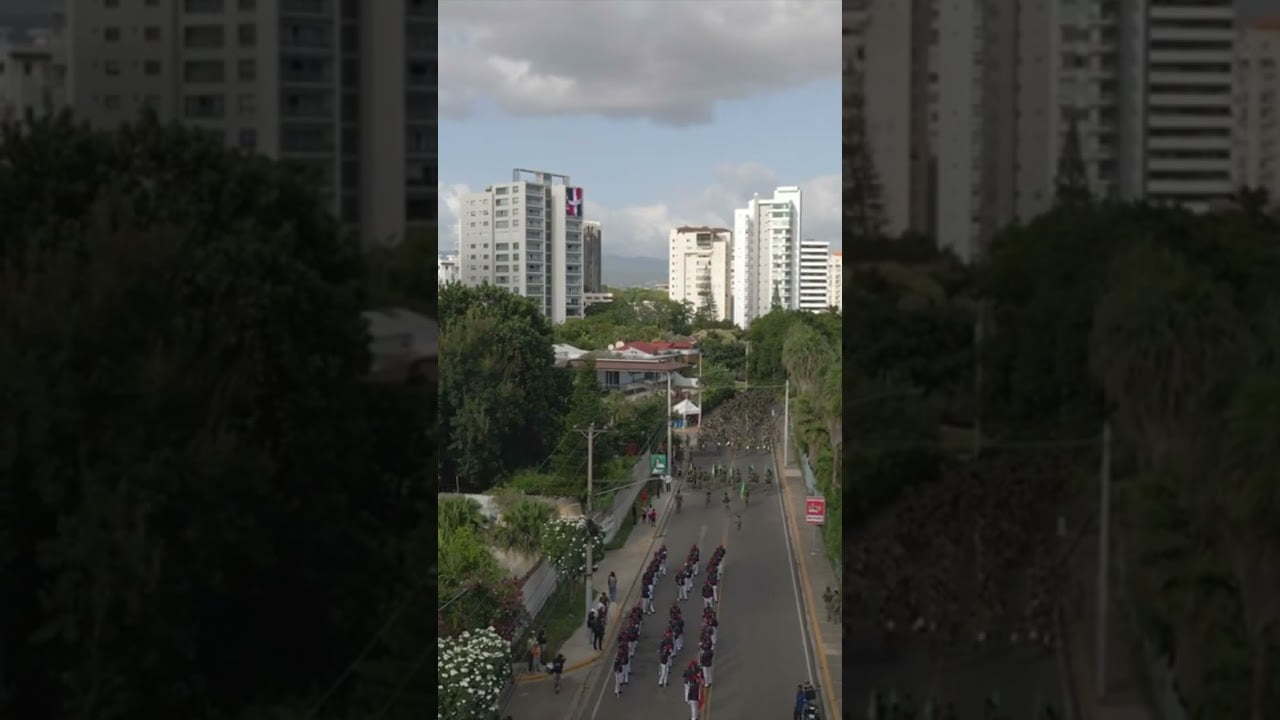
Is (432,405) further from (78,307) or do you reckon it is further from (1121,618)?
(1121,618)

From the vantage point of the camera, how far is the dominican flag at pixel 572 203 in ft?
16.9

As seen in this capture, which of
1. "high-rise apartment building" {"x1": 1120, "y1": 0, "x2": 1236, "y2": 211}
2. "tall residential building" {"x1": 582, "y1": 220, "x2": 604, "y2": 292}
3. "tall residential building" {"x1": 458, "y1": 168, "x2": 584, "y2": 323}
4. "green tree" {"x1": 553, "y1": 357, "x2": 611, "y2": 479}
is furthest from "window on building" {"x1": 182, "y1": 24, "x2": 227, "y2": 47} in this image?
"high-rise apartment building" {"x1": 1120, "y1": 0, "x2": 1236, "y2": 211}

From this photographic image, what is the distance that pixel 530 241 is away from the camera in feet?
16.9

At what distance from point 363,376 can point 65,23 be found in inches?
63.1

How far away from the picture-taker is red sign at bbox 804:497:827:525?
509cm

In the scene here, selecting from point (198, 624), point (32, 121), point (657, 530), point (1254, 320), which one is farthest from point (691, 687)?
point (32, 121)

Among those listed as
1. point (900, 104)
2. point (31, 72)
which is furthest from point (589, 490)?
point (31, 72)

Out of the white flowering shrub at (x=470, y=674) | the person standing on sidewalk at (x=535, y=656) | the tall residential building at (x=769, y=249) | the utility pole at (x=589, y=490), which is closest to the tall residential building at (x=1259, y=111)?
the tall residential building at (x=769, y=249)

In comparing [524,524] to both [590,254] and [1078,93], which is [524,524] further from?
[1078,93]

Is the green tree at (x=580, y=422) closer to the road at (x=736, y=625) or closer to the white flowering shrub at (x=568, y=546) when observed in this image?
the white flowering shrub at (x=568, y=546)

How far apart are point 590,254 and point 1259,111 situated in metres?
2.43

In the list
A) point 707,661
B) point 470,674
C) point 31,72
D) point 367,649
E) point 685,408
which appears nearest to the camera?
point 31,72

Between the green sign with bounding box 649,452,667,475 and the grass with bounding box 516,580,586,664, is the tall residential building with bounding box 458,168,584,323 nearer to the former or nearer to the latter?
the green sign with bounding box 649,452,667,475

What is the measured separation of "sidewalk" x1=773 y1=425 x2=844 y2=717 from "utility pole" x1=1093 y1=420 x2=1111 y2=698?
91 centimetres
